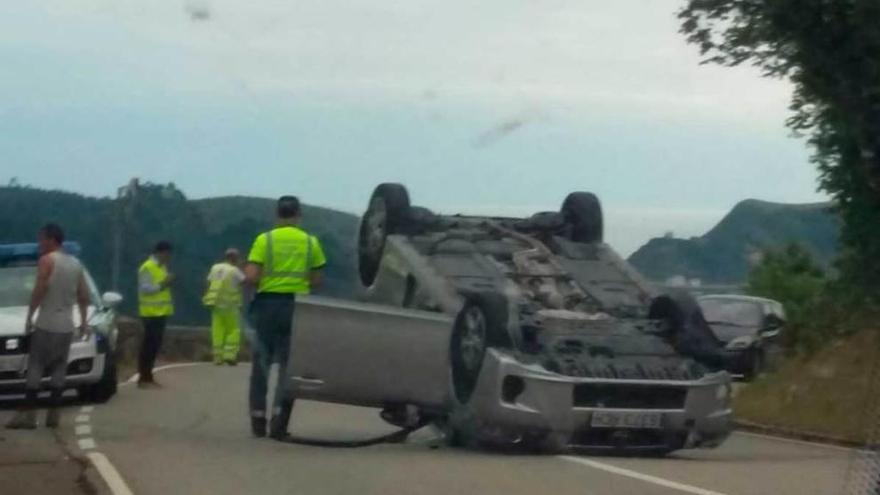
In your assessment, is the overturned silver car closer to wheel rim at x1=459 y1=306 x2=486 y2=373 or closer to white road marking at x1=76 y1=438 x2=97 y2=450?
wheel rim at x1=459 y1=306 x2=486 y2=373

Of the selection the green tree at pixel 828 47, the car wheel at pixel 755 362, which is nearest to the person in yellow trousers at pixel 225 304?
the car wheel at pixel 755 362

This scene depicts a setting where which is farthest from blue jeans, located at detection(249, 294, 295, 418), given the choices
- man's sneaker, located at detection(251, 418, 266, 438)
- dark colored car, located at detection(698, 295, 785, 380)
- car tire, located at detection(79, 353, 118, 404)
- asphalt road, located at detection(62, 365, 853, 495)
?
dark colored car, located at detection(698, 295, 785, 380)

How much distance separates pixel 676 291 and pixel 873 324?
6067 mm

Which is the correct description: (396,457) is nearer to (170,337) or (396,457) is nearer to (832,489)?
(832,489)

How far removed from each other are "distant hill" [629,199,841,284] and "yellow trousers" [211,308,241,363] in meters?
7.10

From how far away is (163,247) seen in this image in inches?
1004

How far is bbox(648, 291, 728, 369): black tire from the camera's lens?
631 inches

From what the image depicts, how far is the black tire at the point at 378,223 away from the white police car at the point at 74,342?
12.7 ft

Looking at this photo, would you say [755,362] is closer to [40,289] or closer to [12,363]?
[12,363]

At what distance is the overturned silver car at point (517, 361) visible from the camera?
49.9ft

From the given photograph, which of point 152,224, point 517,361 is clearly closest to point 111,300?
point 517,361

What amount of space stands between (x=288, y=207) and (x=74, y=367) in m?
5.57

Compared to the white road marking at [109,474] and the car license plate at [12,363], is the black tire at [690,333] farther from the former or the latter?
the car license plate at [12,363]

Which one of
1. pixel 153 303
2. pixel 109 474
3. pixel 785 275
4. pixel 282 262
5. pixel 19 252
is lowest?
pixel 109 474
